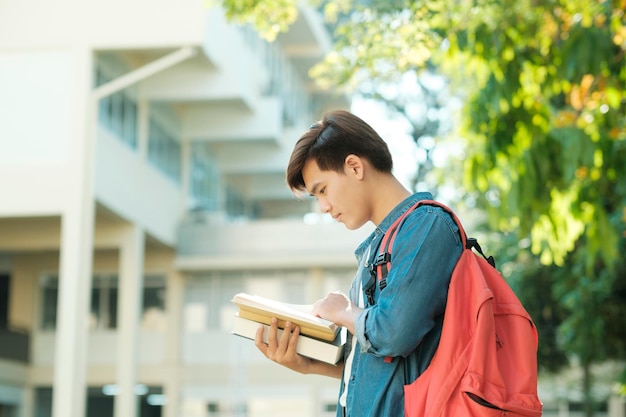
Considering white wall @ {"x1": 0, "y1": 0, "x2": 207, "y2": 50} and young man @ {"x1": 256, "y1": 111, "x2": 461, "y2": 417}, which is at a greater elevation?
white wall @ {"x1": 0, "y1": 0, "x2": 207, "y2": 50}

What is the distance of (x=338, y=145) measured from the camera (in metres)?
2.73

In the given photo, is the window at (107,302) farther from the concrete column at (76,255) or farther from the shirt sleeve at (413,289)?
the shirt sleeve at (413,289)

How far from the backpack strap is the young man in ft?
0.06

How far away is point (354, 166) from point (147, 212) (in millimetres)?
21737

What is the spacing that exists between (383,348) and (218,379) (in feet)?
83.6

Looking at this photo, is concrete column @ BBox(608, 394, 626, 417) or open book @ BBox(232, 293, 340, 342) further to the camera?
concrete column @ BBox(608, 394, 626, 417)

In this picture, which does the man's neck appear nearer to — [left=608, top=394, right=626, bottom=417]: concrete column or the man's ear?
the man's ear

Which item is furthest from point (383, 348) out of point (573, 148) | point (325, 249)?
point (325, 249)

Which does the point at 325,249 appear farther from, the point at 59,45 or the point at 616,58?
the point at 616,58

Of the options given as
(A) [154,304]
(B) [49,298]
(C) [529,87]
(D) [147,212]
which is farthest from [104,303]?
(C) [529,87]

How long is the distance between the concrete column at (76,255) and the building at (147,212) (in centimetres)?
3

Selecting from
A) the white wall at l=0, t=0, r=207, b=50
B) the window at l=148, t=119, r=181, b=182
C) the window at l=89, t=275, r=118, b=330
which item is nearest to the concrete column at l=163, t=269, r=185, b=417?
the window at l=89, t=275, r=118, b=330

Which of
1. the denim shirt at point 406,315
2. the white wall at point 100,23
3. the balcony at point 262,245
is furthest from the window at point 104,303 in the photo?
the denim shirt at point 406,315

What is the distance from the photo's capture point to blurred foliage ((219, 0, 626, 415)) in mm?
6605
